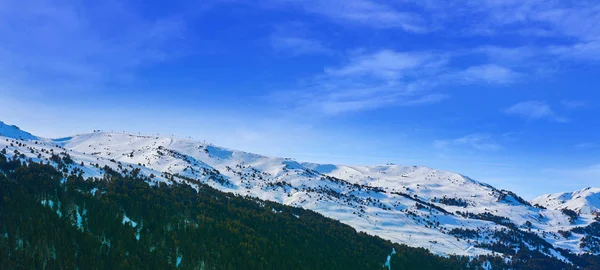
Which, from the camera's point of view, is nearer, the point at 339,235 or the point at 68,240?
→ the point at 68,240

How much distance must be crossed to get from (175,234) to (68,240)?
108ft

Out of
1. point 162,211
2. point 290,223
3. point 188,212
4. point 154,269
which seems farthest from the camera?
point 290,223

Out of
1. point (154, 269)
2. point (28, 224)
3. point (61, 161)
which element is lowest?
point (154, 269)

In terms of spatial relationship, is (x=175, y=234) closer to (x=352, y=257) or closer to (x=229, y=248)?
(x=229, y=248)

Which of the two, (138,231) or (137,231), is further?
(138,231)

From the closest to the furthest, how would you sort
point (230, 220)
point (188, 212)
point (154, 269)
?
point (154, 269), point (188, 212), point (230, 220)

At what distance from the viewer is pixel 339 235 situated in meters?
194

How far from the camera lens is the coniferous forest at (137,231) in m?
91.5

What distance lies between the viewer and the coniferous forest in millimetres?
91500

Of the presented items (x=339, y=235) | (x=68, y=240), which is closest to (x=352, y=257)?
(x=339, y=235)

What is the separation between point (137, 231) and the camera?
116875mm

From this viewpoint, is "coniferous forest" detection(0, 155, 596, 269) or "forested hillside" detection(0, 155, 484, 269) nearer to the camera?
"forested hillside" detection(0, 155, 484, 269)

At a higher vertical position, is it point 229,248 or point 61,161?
point 61,161

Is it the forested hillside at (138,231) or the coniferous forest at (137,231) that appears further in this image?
the coniferous forest at (137,231)
